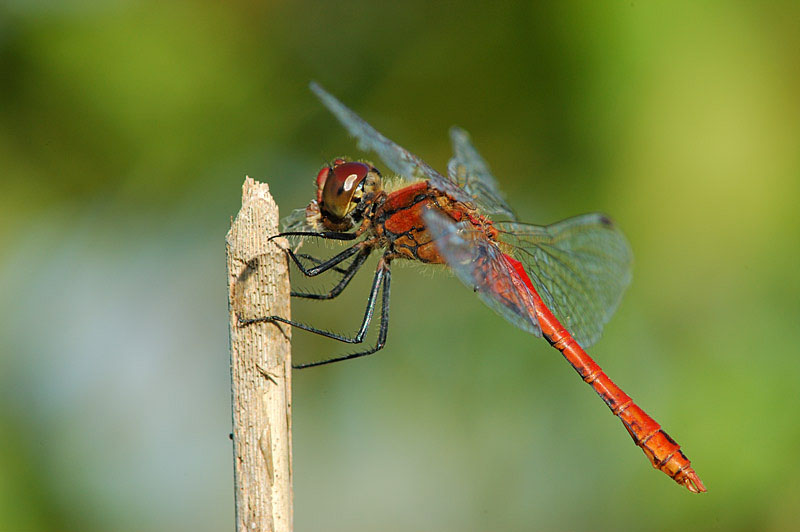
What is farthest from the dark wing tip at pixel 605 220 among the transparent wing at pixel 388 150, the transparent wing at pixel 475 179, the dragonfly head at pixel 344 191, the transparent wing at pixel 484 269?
the dragonfly head at pixel 344 191

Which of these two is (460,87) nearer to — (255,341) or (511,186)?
(511,186)

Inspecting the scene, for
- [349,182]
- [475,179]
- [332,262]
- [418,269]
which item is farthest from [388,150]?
[418,269]

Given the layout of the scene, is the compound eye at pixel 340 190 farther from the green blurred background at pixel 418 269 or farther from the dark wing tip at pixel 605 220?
the green blurred background at pixel 418 269

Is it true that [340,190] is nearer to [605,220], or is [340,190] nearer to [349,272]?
[349,272]

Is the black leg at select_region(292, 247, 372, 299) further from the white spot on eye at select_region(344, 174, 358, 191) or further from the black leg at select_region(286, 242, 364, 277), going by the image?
the white spot on eye at select_region(344, 174, 358, 191)

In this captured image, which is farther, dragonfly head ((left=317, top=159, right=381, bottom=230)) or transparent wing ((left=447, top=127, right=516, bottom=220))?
transparent wing ((left=447, top=127, right=516, bottom=220))

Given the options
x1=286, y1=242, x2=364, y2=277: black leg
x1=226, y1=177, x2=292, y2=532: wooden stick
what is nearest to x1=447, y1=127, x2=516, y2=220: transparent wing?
x1=286, y1=242, x2=364, y2=277: black leg
